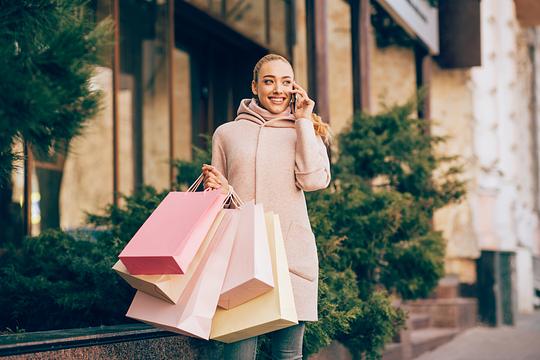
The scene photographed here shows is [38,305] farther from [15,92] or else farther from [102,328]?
[15,92]

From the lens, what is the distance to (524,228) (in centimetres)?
1850

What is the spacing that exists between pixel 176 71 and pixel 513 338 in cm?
562

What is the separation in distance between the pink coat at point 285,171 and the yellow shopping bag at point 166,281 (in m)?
0.42

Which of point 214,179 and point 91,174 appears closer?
point 214,179

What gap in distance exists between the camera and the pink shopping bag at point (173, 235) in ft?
12.8

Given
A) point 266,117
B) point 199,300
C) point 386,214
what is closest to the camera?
point 199,300

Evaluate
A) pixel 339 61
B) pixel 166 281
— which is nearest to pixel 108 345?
pixel 166 281

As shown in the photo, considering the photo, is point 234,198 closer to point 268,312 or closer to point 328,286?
point 268,312

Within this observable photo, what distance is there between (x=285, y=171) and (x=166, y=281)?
0.78 metres

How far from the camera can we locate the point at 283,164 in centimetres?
446

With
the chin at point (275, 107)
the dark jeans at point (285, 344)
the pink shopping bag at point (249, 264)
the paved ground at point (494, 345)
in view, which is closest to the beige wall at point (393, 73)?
the paved ground at point (494, 345)

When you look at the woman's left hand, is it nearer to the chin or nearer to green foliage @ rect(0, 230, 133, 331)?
the chin

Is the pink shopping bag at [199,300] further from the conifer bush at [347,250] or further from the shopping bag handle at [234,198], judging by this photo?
the conifer bush at [347,250]

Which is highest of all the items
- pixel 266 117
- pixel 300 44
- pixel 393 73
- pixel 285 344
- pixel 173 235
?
pixel 300 44
